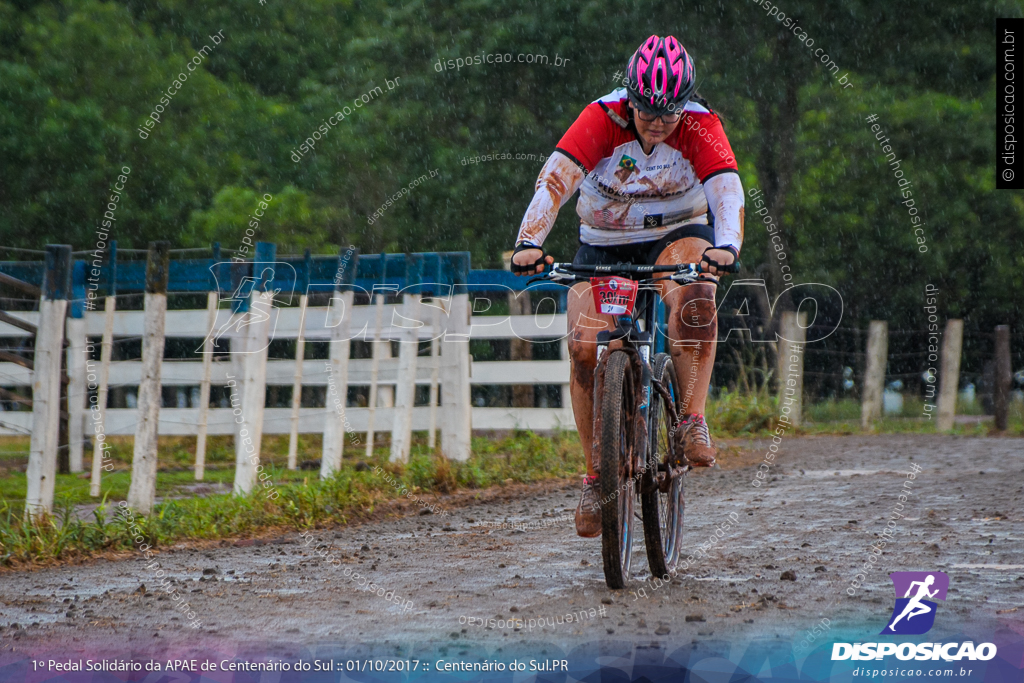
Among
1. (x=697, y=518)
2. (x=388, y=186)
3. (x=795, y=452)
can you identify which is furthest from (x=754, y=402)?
(x=388, y=186)

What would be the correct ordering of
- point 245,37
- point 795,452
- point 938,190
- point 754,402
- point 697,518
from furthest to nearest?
point 245,37 → point 938,190 → point 754,402 → point 795,452 → point 697,518

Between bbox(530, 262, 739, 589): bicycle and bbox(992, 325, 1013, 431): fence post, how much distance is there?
448 inches

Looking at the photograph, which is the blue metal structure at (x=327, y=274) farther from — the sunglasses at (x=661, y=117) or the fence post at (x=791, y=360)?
the fence post at (x=791, y=360)

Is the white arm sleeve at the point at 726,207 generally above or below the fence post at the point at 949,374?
above

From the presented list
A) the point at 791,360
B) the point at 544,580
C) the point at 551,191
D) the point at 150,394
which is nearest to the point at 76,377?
the point at 150,394

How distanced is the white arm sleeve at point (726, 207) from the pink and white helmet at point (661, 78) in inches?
16.7

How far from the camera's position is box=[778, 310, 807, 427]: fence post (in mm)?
15516

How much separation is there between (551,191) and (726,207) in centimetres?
81

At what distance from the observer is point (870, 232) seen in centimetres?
2305

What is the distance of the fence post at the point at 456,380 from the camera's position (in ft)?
32.5

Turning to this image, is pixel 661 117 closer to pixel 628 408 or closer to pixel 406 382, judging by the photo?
pixel 628 408

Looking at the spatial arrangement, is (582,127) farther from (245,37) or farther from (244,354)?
(245,37)

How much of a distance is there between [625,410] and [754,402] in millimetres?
9952

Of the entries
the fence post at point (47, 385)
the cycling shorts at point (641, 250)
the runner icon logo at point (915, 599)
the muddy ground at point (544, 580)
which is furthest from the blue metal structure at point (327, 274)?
the runner icon logo at point (915, 599)
